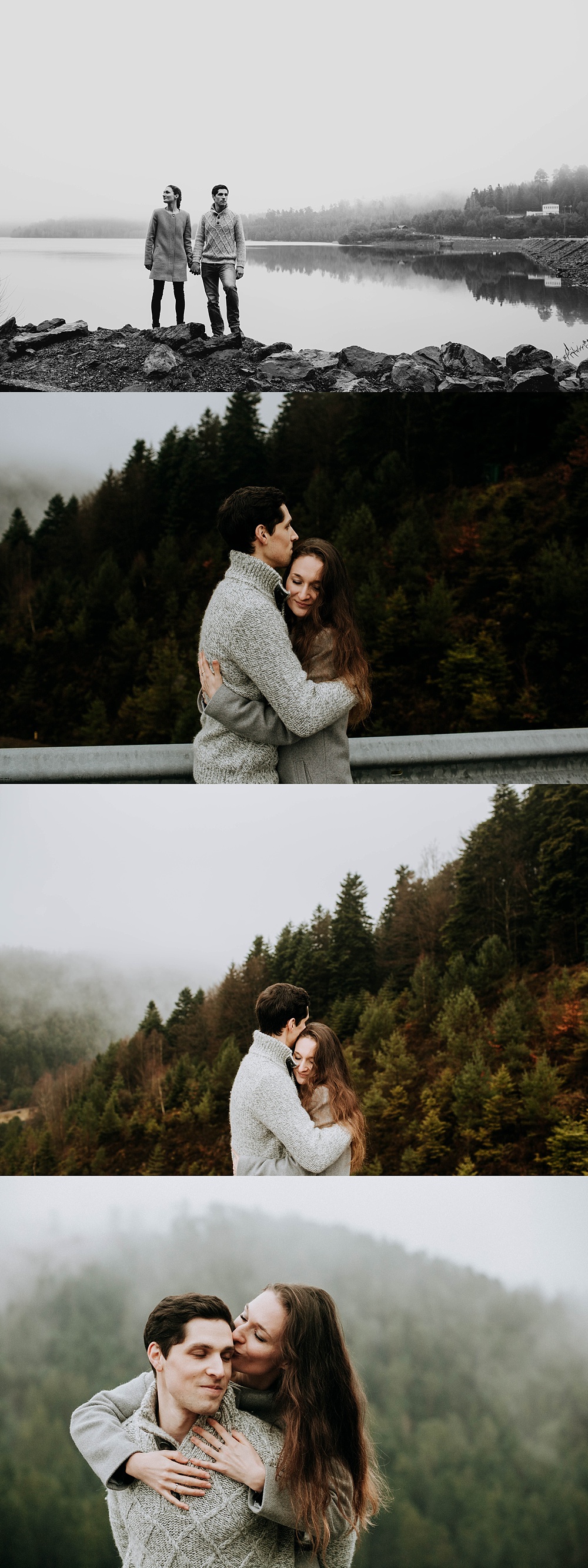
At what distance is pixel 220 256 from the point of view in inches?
205

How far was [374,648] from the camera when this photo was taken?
221 inches

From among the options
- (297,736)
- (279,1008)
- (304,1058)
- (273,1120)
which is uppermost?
(297,736)

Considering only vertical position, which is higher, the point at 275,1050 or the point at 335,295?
the point at 335,295

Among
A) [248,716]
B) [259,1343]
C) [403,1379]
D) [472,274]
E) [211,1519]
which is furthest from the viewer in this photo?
[472,274]

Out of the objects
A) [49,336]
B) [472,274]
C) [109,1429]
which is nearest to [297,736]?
[109,1429]

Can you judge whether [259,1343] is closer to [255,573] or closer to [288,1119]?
[288,1119]

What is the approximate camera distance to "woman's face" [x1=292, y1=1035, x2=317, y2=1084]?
395 centimetres

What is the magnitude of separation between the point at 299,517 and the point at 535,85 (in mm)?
1994

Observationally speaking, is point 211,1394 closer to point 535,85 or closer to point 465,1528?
point 465,1528

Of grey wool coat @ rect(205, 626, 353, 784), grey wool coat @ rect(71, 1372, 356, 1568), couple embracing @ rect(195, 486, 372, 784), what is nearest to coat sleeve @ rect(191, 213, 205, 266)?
couple embracing @ rect(195, 486, 372, 784)

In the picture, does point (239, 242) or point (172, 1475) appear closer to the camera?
point (172, 1475)

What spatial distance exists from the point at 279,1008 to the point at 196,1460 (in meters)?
1.33

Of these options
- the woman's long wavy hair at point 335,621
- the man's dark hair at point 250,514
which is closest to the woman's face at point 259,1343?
the woman's long wavy hair at point 335,621

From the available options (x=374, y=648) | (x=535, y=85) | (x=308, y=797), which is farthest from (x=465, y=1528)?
(x=535, y=85)
